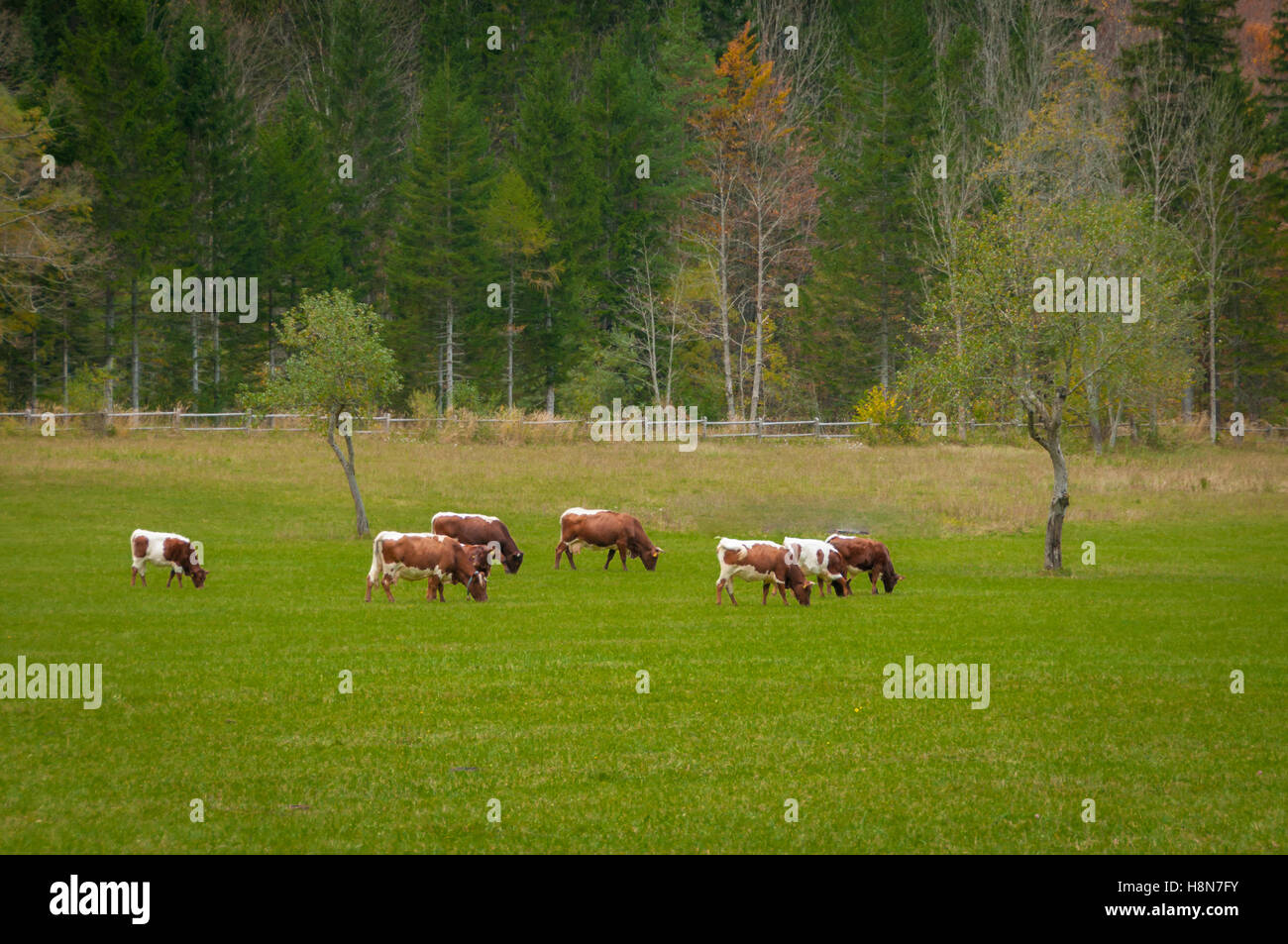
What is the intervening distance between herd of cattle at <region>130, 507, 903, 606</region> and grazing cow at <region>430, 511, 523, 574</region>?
0.09 feet

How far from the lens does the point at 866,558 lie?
105 feet

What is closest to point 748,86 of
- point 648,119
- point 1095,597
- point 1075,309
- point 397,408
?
point 648,119

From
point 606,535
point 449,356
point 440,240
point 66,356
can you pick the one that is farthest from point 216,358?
point 606,535

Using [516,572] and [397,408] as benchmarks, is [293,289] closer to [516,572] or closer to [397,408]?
[397,408]

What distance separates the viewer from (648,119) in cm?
8956

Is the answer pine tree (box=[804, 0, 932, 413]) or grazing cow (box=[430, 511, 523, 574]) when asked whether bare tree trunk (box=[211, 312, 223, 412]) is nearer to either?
pine tree (box=[804, 0, 932, 413])

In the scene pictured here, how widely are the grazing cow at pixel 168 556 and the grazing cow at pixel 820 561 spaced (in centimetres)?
1440

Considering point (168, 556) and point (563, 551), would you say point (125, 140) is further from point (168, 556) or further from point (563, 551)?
point (168, 556)

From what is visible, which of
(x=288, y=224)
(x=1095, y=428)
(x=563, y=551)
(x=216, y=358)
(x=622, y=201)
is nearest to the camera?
(x=563, y=551)

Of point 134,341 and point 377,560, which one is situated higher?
point 134,341

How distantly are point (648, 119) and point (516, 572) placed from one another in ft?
199

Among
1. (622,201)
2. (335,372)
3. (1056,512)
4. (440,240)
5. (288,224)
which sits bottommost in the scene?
(1056,512)

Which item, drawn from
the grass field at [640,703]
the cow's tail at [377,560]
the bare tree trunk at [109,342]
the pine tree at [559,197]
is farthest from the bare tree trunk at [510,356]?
the cow's tail at [377,560]

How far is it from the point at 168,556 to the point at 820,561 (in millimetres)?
15900
